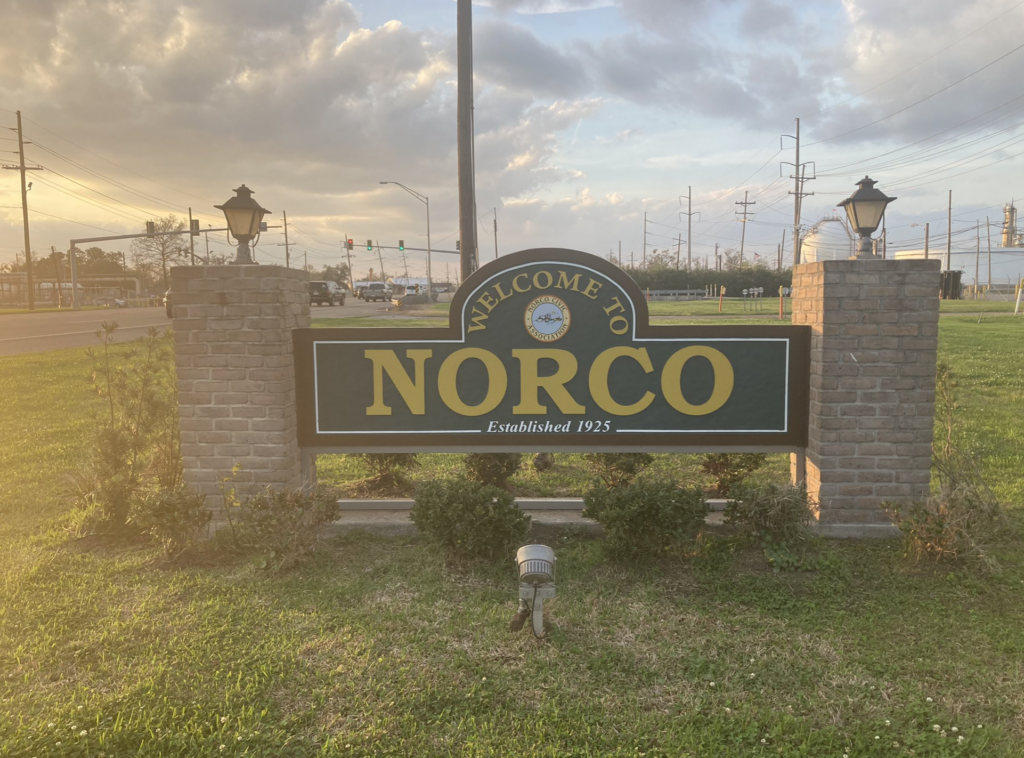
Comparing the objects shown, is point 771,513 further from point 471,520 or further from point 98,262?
point 98,262

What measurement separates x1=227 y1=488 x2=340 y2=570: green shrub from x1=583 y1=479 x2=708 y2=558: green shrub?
2137 millimetres

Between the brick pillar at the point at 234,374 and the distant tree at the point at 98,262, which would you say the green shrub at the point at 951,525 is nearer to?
the brick pillar at the point at 234,374

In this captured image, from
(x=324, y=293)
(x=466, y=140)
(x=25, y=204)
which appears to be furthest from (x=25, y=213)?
(x=466, y=140)

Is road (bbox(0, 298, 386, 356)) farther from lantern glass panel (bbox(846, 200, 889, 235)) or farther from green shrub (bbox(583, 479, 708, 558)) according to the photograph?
lantern glass panel (bbox(846, 200, 889, 235))

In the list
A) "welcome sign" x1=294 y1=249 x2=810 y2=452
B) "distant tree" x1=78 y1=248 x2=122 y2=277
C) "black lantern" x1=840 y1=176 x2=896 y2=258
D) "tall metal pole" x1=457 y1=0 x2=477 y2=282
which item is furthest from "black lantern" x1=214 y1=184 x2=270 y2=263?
"distant tree" x1=78 y1=248 x2=122 y2=277

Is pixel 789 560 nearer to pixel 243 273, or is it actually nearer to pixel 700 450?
pixel 700 450

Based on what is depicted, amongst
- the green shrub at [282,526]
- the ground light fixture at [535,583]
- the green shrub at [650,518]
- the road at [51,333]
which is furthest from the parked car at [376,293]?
the ground light fixture at [535,583]

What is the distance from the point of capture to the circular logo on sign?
5770 millimetres

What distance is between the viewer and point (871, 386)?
550 centimetres

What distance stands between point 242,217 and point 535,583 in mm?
4002

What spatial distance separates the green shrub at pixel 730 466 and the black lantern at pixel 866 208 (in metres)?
2.03

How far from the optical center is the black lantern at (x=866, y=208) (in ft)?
18.2

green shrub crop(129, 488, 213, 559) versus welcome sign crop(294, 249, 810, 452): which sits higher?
welcome sign crop(294, 249, 810, 452)

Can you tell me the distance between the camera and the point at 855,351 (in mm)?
5477
